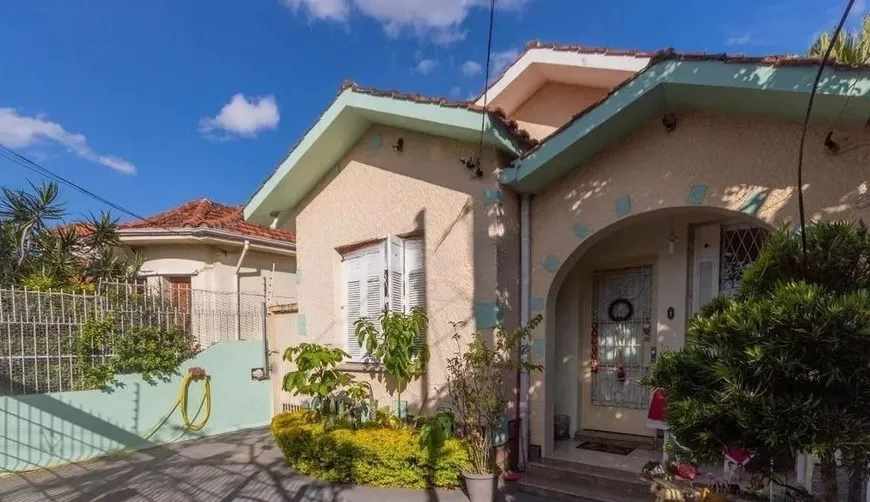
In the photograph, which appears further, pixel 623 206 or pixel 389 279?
pixel 389 279

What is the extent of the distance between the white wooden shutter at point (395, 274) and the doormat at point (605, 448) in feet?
12.1

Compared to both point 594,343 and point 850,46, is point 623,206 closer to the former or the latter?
point 594,343

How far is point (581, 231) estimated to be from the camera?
22.8ft

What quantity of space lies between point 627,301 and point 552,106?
4280mm

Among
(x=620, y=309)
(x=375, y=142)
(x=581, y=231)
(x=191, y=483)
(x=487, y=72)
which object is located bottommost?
(x=191, y=483)

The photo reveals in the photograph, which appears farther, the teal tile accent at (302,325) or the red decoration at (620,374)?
the teal tile accent at (302,325)

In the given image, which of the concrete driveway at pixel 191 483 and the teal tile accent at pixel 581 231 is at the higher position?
the teal tile accent at pixel 581 231

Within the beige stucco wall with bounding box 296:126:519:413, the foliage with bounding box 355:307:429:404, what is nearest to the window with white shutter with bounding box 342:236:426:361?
the beige stucco wall with bounding box 296:126:519:413

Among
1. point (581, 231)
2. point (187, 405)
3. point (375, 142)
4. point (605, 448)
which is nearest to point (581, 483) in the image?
point (605, 448)

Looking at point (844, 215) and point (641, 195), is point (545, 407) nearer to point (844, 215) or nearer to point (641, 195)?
point (641, 195)

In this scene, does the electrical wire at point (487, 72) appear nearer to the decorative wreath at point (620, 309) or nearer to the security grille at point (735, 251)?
the decorative wreath at point (620, 309)

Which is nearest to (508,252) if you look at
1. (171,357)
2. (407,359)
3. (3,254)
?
(407,359)

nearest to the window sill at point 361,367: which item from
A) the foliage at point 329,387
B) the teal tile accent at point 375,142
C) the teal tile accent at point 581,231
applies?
the foliage at point 329,387

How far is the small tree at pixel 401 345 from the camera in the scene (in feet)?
25.3
